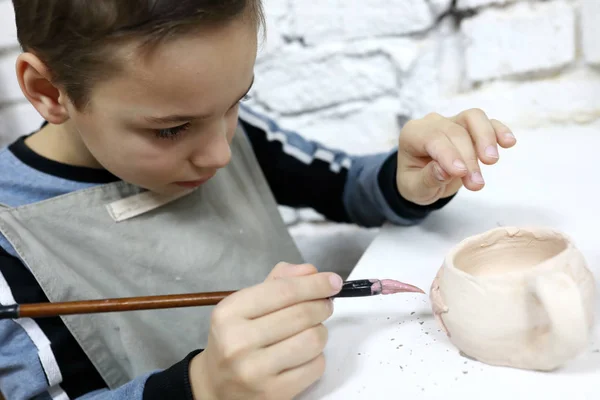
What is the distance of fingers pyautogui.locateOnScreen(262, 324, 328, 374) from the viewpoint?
407mm

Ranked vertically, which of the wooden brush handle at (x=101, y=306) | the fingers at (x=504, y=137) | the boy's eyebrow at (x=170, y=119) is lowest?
the fingers at (x=504, y=137)

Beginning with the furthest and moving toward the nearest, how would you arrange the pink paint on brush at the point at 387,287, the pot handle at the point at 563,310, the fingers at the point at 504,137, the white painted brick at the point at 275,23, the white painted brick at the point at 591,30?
the white painted brick at the point at 275,23 < the white painted brick at the point at 591,30 < the fingers at the point at 504,137 < the pink paint on brush at the point at 387,287 < the pot handle at the point at 563,310

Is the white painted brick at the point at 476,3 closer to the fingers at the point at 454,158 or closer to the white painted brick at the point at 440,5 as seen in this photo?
the white painted brick at the point at 440,5

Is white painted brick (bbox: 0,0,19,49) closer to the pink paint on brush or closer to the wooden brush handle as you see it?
the wooden brush handle

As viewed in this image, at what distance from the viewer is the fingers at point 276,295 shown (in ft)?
1.37

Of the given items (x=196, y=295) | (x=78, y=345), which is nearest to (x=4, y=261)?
(x=78, y=345)

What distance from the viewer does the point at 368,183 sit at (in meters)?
0.72

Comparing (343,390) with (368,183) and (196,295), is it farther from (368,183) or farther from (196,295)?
(368,183)

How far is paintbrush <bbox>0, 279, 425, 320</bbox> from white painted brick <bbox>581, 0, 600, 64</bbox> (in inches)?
23.0

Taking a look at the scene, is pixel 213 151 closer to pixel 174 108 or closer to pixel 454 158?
pixel 174 108

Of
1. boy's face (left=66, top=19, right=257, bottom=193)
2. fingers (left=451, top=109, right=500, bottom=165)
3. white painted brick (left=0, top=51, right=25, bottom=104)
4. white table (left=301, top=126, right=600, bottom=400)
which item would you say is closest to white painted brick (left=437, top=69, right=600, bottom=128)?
white table (left=301, top=126, right=600, bottom=400)

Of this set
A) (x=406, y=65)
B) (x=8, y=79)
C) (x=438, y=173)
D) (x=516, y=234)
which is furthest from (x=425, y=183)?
(x=8, y=79)

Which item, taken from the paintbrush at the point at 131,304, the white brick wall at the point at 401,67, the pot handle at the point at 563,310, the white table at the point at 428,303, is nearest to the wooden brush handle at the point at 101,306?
the paintbrush at the point at 131,304

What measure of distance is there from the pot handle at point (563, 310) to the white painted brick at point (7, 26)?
91cm
